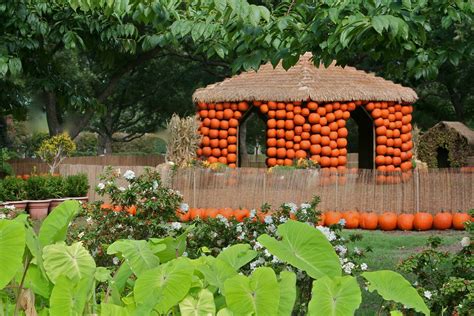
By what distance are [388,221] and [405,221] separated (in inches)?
12.1

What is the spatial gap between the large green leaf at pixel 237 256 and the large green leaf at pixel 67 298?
1.31ft

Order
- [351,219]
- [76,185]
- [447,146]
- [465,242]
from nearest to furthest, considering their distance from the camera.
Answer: [465,242] < [351,219] < [76,185] < [447,146]

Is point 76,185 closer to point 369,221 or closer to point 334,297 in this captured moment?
point 369,221

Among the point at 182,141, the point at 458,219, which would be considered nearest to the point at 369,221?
the point at 458,219

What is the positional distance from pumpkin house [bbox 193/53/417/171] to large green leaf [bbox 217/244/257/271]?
12.8 metres

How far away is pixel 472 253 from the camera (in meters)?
4.02

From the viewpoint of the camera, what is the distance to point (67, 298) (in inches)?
58.9

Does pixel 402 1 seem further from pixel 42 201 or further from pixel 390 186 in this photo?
pixel 42 201

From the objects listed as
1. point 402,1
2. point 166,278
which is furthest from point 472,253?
point 166,278

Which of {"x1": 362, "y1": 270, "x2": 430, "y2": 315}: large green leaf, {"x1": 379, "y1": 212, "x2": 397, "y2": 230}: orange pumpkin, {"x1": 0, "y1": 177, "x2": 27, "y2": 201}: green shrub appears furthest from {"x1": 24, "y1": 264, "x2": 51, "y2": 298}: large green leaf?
{"x1": 0, "y1": 177, "x2": 27, "y2": 201}: green shrub

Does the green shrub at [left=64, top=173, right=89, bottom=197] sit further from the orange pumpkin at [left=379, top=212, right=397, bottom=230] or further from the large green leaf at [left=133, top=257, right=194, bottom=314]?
the large green leaf at [left=133, top=257, right=194, bottom=314]

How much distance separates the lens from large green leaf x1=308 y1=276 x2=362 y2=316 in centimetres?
146

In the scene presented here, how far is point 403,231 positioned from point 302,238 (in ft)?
36.2

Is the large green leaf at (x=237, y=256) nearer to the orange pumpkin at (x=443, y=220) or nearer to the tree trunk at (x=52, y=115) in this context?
the orange pumpkin at (x=443, y=220)
